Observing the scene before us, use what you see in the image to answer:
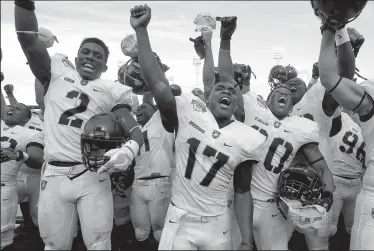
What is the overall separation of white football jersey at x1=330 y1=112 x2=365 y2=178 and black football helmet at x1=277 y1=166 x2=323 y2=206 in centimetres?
193

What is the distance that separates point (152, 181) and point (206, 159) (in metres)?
1.77

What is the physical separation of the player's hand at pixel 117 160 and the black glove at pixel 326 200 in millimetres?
1457

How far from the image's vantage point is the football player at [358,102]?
2.31m

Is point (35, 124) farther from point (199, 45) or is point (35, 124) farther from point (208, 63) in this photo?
point (208, 63)

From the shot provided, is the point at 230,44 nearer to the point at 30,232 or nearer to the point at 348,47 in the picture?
the point at 348,47

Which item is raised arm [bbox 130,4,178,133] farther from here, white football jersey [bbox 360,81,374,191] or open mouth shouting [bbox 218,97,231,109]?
white football jersey [bbox 360,81,374,191]

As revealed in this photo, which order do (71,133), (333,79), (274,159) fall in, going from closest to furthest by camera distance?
1. (333,79)
2. (71,133)
3. (274,159)

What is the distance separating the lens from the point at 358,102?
2.36m

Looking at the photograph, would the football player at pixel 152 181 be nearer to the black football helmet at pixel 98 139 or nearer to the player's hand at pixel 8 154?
the player's hand at pixel 8 154

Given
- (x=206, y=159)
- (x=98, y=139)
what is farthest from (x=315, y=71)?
(x=98, y=139)

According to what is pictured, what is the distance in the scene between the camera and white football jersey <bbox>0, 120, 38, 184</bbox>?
13.9 feet

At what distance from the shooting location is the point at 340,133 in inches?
182

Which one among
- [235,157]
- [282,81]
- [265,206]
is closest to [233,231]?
[265,206]

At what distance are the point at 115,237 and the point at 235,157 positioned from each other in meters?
3.13
